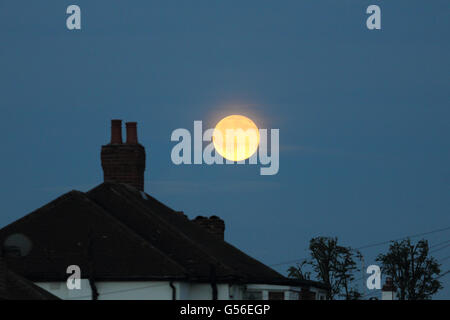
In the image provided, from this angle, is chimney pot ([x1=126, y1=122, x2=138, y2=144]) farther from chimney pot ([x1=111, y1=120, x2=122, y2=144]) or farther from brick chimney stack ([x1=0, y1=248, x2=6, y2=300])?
brick chimney stack ([x1=0, y1=248, x2=6, y2=300])

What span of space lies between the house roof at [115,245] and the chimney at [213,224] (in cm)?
511

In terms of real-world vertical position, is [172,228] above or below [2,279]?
above

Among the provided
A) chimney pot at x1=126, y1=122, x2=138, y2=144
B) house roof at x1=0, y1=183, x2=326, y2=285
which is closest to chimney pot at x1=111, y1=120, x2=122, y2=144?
chimney pot at x1=126, y1=122, x2=138, y2=144

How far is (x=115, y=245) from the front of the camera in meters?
40.4

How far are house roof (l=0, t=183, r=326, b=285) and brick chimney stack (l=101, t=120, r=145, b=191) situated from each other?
4.46 feet

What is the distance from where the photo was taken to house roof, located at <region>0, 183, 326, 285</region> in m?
39.4

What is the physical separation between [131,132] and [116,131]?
0.69 metres

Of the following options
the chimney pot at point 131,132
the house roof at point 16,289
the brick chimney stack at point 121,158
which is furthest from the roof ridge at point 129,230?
the house roof at point 16,289

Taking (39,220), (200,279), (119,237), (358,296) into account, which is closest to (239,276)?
Result: (200,279)

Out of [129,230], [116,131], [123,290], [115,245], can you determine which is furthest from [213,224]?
[123,290]

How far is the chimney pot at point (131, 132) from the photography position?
47.5 m

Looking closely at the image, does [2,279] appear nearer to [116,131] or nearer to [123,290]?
[123,290]
